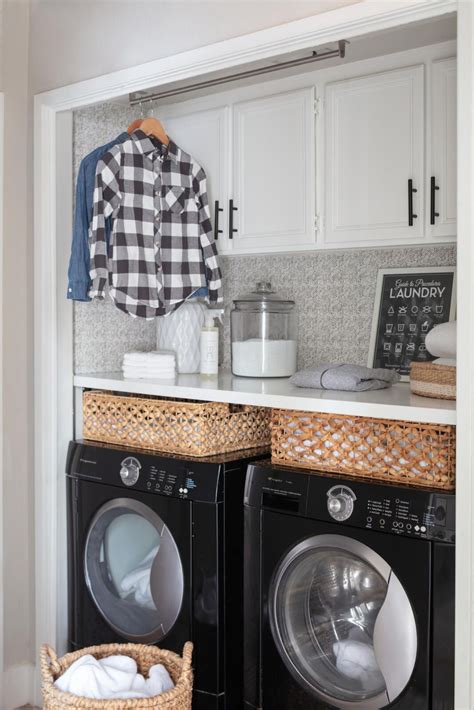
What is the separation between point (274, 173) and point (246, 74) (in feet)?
1.21

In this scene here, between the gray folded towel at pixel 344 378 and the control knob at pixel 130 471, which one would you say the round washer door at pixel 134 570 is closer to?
the control knob at pixel 130 471

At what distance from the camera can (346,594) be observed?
2.15 m

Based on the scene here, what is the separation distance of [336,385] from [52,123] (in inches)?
54.9

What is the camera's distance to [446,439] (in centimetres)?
198

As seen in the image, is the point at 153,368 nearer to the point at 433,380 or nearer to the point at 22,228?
the point at 22,228

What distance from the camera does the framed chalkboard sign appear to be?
2.60m

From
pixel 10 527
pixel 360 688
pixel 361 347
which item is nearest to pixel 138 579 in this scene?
pixel 10 527

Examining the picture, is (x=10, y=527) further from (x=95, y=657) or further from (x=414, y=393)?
(x=414, y=393)

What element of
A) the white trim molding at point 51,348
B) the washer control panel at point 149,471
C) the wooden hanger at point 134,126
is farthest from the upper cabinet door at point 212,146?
the washer control panel at point 149,471

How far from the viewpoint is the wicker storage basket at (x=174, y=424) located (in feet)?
8.23

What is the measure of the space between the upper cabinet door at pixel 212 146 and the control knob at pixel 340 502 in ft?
3.76

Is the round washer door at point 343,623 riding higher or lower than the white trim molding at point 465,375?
lower

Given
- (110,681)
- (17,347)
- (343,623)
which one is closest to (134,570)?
(110,681)

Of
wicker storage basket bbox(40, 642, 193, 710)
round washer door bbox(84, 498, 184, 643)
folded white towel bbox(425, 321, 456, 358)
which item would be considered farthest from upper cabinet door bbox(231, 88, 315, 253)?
wicker storage basket bbox(40, 642, 193, 710)
